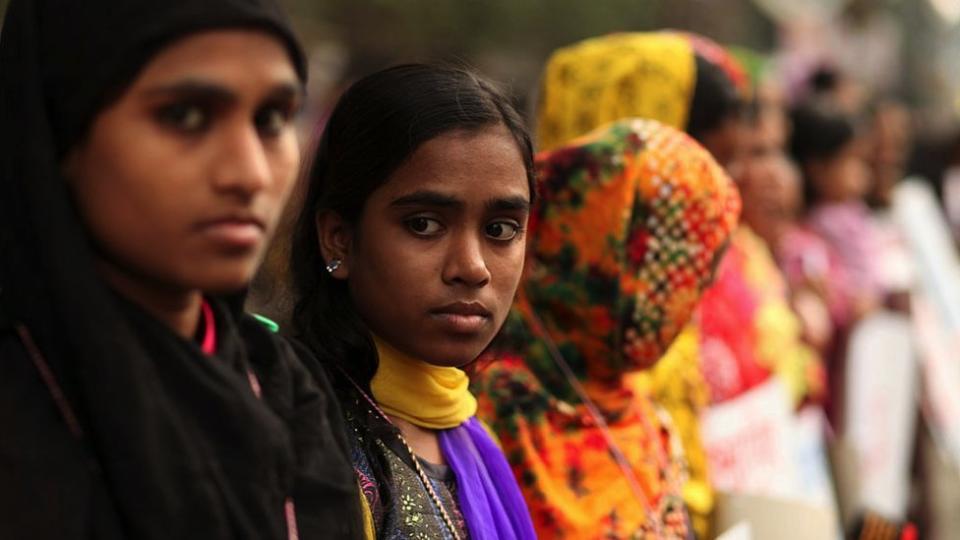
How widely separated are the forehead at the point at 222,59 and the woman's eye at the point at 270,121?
0.05m

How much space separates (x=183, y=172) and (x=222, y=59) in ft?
0.49

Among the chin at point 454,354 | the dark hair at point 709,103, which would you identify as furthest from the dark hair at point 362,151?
the dark hair at point 709,103

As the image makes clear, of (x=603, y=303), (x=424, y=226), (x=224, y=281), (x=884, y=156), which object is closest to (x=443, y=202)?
(x=424, y=226)

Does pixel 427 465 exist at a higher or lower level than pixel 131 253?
lower

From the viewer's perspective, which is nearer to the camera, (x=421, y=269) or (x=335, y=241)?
(x=421, y=269)

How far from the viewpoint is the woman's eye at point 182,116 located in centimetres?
185

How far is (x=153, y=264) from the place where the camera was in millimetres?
1867

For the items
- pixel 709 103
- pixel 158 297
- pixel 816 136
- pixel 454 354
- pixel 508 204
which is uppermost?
pixel 158 297

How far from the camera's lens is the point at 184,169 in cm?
183

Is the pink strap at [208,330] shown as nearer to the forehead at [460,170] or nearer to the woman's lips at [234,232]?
the woman's lips at [234,232]

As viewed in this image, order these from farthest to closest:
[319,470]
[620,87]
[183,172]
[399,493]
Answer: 1. [620,87]
2. [399,493]
3. [319,470]
4. [183,172]

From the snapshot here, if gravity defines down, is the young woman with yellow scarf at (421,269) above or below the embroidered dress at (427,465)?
above

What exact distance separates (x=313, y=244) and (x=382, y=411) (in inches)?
15.4

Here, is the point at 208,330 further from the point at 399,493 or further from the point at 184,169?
the point at 399,493
